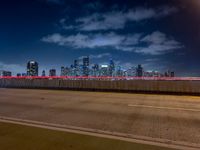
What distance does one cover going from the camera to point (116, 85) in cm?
2081

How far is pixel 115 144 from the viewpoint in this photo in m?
5.37

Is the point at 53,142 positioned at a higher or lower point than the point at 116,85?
lower

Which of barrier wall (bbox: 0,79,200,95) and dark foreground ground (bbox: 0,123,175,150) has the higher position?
barrier wall (bbox: 0,79,200,95)

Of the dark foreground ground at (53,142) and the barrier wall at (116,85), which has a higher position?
the barrier wall at (116,85)

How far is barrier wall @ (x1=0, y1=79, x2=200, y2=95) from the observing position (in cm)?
1811

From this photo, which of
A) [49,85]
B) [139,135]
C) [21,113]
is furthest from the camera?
[49,85]

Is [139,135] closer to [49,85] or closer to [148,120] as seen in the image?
[148,120]

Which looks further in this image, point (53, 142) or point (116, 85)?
point (116, 85)

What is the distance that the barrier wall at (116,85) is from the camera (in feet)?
59.4

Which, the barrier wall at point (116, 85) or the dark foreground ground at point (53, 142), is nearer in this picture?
the dark foreground ground at point (53, 142)

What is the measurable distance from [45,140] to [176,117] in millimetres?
5229

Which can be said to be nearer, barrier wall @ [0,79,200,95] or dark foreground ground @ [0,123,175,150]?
dark foreground ground @ [0,123,175,150]

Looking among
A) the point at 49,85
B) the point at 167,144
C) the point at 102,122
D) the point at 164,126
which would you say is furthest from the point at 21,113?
the point at 49,85

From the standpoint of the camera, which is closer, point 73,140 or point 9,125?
point 73,140
